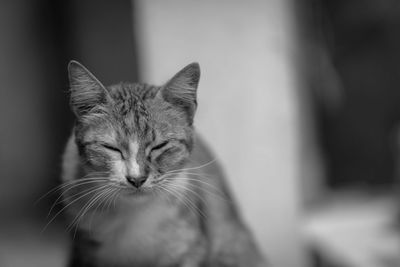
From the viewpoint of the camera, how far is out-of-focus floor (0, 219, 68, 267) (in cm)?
286

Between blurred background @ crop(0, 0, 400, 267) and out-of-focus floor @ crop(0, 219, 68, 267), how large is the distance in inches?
0.6

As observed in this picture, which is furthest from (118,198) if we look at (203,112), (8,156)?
(8,156)

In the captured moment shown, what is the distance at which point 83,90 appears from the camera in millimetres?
1484

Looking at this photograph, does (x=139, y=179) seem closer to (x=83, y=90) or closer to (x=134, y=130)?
(x=134, y=130)

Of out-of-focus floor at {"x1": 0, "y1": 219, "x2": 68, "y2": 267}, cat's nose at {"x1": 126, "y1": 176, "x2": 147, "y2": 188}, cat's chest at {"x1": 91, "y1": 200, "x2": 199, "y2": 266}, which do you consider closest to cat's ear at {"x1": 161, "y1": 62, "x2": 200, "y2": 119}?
cat's nose at {"x1": 126, "y1": 176, "x2": 147, "y2": 188}

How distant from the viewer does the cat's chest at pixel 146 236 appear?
5.92ft

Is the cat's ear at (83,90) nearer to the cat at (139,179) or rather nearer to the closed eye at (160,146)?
the cat at (139,179)

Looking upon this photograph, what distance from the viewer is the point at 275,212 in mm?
3568

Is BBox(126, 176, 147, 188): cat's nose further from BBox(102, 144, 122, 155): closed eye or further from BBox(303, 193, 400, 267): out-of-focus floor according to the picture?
BBox(303, 193, 400, 267): out-of-focus floor

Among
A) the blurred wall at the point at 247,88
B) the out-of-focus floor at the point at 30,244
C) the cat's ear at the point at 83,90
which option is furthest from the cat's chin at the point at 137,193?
the blurred wall at the point at 247,88

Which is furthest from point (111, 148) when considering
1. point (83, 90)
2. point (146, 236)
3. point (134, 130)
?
point (146, 236)

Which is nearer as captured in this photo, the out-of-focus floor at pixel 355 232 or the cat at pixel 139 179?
the cat at pixel 139 179

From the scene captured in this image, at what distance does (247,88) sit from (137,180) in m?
1.71

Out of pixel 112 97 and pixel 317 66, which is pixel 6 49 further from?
pixel 112 97
